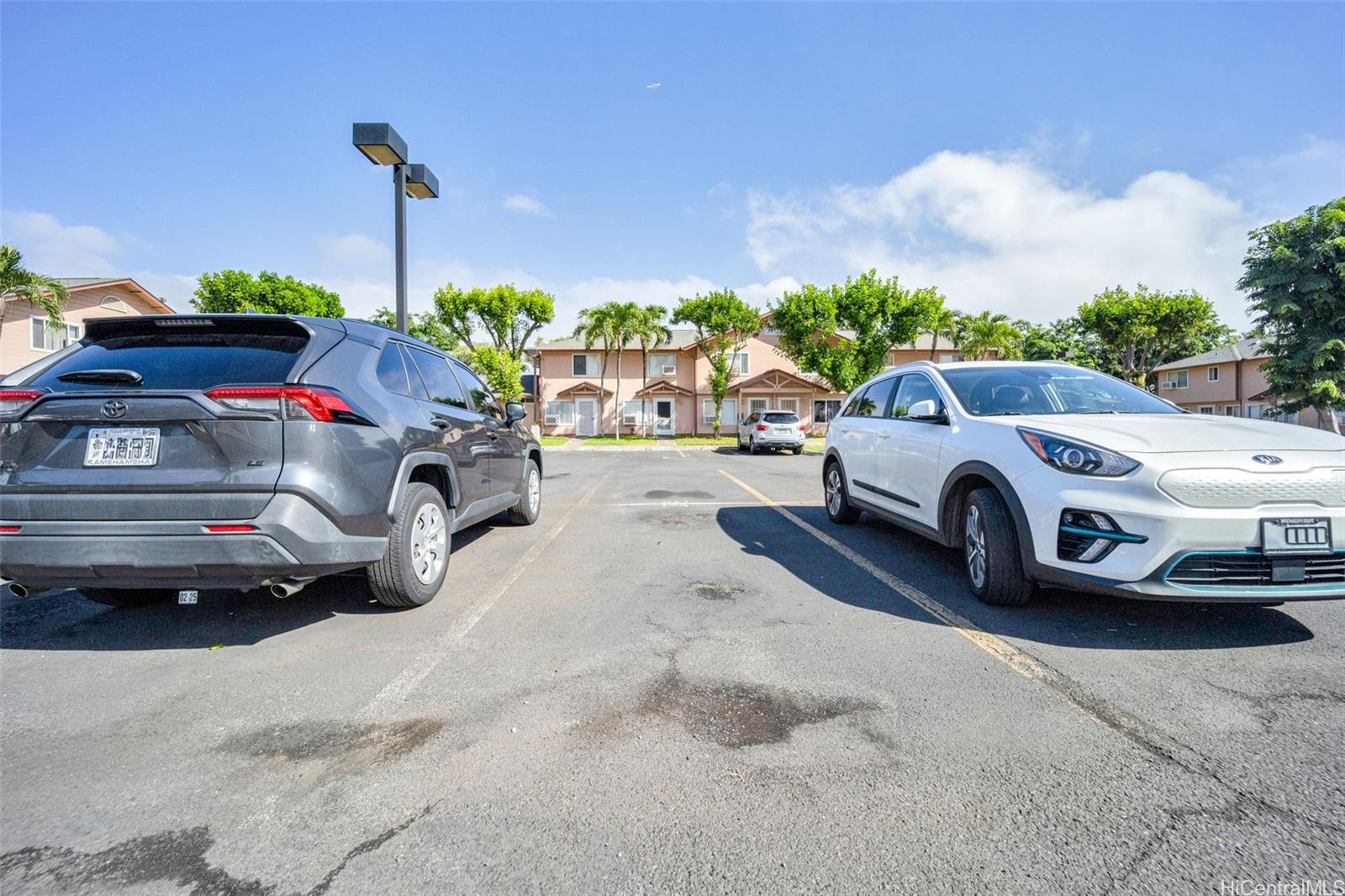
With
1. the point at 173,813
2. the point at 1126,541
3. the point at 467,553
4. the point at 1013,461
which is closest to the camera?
the point at 173,813

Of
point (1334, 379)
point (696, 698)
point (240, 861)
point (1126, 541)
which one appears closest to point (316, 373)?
point (240, 861)

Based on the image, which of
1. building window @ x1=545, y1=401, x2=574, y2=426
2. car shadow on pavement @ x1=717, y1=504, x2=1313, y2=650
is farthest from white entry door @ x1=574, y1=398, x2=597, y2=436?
car shadow on pavement @ x1=717, y1=504, x2=1313, y2=650

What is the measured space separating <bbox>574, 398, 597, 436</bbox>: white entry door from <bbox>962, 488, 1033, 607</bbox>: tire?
123 feet

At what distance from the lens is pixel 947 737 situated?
7.65 feet

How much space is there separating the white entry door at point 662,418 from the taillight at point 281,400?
123 feet

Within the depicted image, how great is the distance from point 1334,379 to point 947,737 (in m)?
31.3

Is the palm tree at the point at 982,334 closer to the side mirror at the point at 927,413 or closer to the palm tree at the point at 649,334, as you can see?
the palm tree at the point at 649,334

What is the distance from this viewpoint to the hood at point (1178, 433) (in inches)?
126

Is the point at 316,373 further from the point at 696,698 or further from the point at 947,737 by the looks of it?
the point at 947,737

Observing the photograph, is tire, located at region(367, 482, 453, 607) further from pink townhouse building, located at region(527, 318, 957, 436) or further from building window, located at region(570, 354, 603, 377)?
building window, located at region(570, 354, 603, 377)

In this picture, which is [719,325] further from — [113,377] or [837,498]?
[113,377]

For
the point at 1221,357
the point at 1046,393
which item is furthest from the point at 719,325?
the point at 1221,357

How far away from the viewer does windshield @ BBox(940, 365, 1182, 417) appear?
14.4 feet

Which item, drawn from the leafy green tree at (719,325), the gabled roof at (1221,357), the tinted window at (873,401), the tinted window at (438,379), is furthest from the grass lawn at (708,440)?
the gabled roof at (1221,357)
